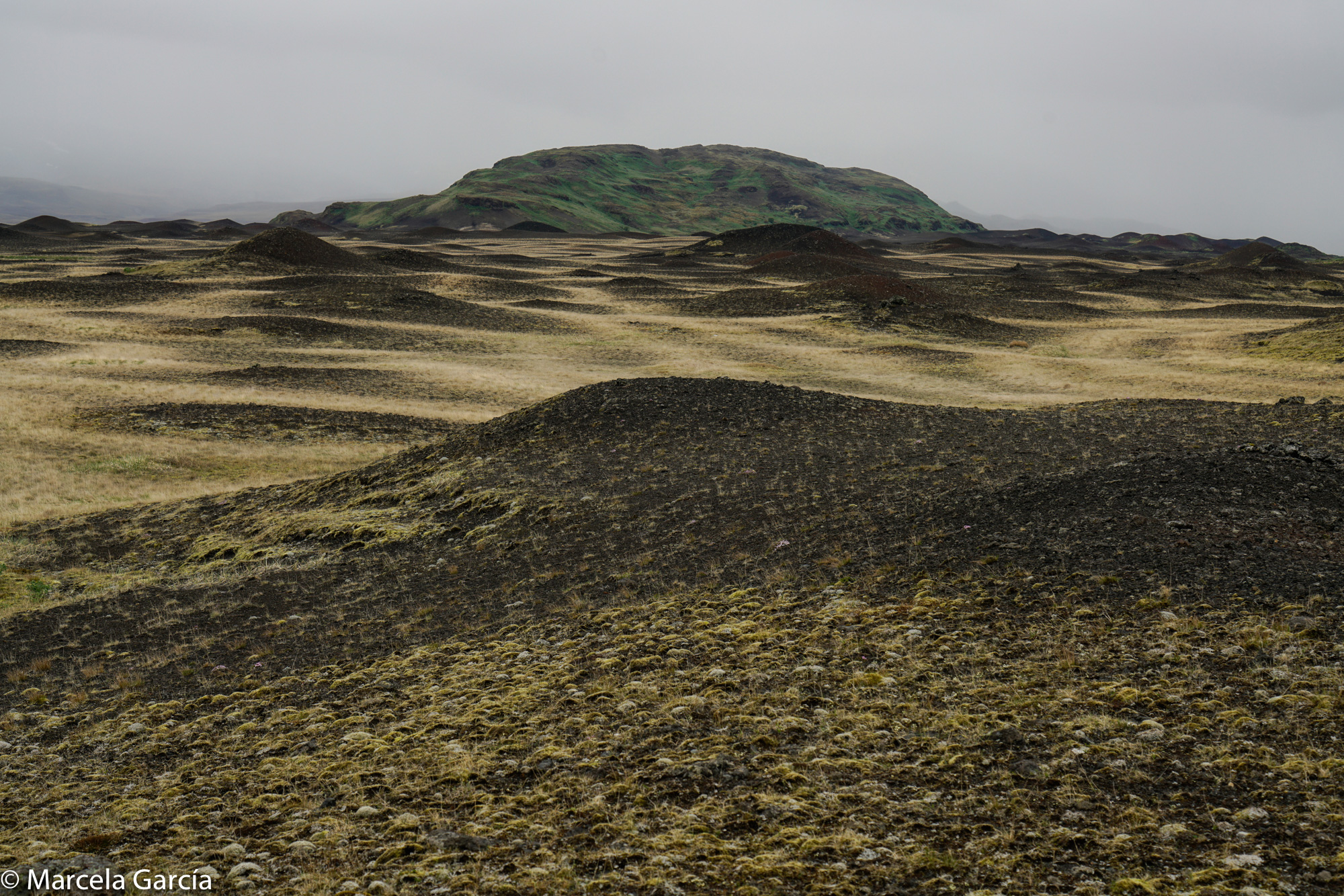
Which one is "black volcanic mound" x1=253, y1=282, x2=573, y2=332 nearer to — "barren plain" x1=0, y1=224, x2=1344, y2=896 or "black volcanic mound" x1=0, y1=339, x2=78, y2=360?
"black volcanic mound" x1=0, y1=339, x2=78, y2=360

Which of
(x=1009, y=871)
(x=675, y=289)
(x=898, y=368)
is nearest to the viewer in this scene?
(x=1009, y=871)

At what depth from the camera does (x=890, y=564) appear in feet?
33.9

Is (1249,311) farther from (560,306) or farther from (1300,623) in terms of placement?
(1300,623)

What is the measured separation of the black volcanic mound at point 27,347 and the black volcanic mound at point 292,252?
31059 millimetres

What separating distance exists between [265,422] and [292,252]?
4936cm

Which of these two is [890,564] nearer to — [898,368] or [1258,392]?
[1258,392]

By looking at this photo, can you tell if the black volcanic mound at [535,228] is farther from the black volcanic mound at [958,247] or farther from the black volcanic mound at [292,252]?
the black volcanic mound at [292,252]

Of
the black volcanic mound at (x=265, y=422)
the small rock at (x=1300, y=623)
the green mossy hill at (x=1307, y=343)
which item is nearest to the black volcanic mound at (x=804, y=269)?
the green mossy hill at (x=1307, y=343)

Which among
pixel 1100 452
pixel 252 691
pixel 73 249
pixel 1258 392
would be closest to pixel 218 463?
pixel 252 691

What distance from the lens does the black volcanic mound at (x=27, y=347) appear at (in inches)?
1391

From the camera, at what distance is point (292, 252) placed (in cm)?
6938

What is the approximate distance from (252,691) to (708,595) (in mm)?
5345

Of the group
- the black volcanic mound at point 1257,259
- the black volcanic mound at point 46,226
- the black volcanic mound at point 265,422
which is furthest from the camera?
the black volcanic mound at point 46,226

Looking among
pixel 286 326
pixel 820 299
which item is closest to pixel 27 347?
pixel 286 326
